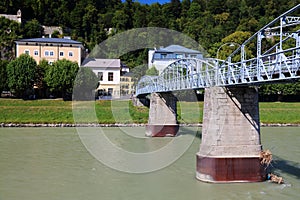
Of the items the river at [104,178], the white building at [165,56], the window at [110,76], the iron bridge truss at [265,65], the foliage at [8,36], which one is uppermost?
the foliage at [8,36]

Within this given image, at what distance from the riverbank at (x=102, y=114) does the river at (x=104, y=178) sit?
17.1 m

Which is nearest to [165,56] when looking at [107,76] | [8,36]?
[107,76]

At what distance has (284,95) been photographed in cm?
6725

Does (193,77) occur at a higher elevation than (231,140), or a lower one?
higher

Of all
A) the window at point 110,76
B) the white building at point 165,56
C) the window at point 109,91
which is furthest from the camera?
the white building at point 165,56

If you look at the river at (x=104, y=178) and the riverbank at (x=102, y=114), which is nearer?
the river at (x=104, y=178)

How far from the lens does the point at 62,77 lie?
6294cm

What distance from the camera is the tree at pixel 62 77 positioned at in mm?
62875

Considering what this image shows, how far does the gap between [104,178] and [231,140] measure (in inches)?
271

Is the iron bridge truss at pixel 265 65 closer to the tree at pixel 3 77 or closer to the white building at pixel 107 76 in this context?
the tree at pixel 3 77

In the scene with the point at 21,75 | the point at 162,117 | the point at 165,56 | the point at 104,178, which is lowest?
the point at 104,178

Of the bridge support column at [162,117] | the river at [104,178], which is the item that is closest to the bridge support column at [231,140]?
the river at [104,178]

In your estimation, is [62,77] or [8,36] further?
[8,36]

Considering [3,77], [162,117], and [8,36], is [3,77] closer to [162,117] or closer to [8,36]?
[162,117]
